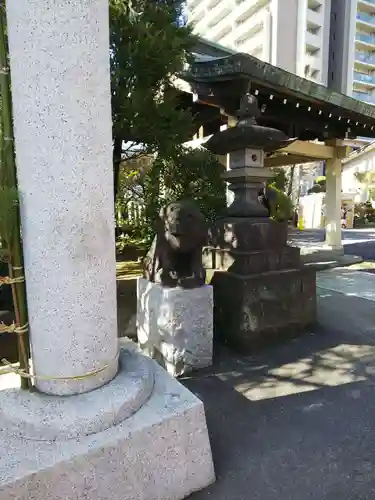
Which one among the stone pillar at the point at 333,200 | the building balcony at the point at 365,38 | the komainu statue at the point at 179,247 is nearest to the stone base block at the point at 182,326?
the komainu statue at the point at 179,247

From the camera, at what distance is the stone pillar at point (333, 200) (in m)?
8.91

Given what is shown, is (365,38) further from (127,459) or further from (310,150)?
(127,459)

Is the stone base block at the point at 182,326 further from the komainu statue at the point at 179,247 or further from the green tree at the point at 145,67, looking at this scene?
the green tree at the point at 145,67

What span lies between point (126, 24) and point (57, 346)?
477 centimetres

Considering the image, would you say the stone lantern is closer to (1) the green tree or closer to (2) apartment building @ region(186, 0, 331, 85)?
(1) the green tree

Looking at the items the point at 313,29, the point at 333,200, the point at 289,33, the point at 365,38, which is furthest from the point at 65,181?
the point at 365,38

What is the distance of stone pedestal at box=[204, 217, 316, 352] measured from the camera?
327 centimetres

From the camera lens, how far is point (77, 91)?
52.8 inches

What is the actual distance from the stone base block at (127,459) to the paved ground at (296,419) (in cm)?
23

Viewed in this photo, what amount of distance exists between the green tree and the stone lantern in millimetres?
1139

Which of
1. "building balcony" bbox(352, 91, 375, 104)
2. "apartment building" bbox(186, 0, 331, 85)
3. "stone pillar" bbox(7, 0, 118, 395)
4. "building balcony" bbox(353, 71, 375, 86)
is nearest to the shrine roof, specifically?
"stone pillar" bbox(7, 0, 118, 395)

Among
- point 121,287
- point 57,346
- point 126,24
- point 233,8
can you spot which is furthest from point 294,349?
point 233,8

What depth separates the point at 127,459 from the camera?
54.4 inches

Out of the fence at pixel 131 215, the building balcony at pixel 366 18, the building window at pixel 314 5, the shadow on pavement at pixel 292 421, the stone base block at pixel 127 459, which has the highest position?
the building balcony at pixel 366 18
